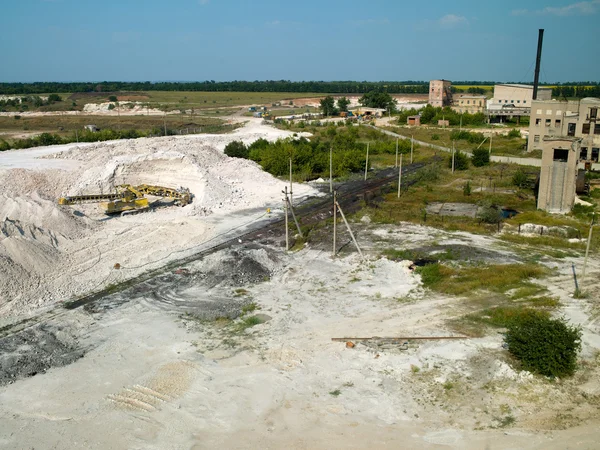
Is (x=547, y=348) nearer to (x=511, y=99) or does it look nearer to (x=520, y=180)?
(x=520, y=180)

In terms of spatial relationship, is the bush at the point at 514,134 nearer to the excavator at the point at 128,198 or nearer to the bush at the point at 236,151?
the bush at the point at 236,151

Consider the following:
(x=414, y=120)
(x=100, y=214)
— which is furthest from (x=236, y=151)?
(x=414, y=120)

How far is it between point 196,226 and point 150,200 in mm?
6112

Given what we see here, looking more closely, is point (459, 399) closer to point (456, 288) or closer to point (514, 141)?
point (456, 288)

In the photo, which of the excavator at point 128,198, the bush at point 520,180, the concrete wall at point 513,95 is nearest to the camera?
the excavator at point 128,198

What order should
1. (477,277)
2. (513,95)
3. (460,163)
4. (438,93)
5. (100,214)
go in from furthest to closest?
(438,93), (513,95), (460,163), (100,214), (477,277)

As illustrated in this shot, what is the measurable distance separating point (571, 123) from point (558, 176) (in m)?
23.4

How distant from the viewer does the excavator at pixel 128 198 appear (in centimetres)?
2758

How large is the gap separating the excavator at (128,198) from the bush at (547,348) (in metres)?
21.1

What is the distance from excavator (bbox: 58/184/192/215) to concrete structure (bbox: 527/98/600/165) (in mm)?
Result: 28089

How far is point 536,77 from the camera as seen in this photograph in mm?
66500

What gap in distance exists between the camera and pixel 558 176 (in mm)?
29016

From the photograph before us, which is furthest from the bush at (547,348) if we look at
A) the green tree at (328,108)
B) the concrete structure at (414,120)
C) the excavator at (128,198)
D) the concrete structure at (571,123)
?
the green tree at (328,108)

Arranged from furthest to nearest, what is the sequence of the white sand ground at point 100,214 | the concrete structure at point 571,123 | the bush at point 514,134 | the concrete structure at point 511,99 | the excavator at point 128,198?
the concrete structure at point 511,99 → the bush at point 514,134 → the concrete structure at point 571,123 → the excavator at point 128,198 → the white sand ground at point 100,214
